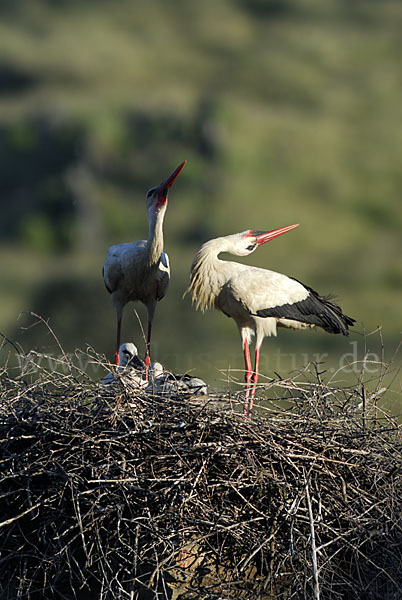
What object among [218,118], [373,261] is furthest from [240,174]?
[373,261]

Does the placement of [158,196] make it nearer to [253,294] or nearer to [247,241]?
[247,241]

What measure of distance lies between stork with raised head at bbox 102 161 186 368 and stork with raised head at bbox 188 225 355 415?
0.80ft

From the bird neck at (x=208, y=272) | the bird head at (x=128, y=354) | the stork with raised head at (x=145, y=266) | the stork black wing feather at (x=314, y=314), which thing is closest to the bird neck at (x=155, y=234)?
the stork with raised head at (x=145, y=266)

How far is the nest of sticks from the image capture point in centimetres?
292

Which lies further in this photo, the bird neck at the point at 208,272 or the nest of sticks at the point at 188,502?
the bird neck at the point at 208,272

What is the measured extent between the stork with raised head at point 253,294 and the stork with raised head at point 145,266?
244 millimetres

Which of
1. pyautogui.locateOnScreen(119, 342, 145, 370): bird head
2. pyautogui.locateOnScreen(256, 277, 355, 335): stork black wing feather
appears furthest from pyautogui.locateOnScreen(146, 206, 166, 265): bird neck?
pyautogui.locateOnScreen(256, 277, 355, 335): stork black wing feather

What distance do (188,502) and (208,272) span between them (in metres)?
2.24

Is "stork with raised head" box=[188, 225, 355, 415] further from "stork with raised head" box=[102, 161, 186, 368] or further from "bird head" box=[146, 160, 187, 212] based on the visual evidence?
"bird head" box=[146, 160, 187, 212]

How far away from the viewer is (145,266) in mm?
5055

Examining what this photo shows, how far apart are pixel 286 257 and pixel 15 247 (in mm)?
9291

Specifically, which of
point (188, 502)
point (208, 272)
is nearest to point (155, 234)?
point (208, 272)

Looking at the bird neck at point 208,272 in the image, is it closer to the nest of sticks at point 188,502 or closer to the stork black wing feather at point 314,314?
the stork black wing feather at point 314,314

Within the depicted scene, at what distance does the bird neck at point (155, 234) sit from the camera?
16.1 ft
